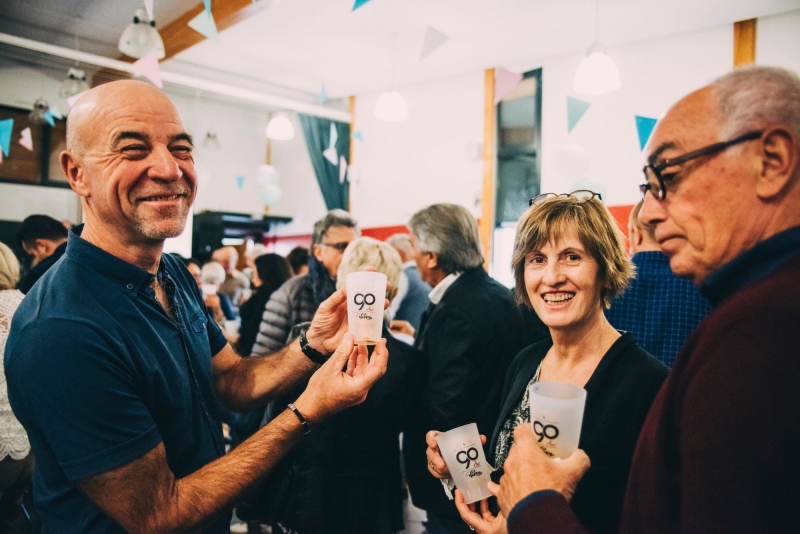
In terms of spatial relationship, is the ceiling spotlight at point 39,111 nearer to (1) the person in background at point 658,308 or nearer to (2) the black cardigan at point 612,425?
(1) the person in background at point 658,308

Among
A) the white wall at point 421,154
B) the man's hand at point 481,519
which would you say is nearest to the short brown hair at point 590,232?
the man's hand at point 481,519

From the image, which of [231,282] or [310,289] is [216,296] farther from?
[310,289]

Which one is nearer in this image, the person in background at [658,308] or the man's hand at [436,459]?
the man's hand at [436,459]

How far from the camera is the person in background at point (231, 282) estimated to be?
261 inches

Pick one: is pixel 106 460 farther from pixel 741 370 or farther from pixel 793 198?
pixel 793 198

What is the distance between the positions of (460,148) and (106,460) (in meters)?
7.55

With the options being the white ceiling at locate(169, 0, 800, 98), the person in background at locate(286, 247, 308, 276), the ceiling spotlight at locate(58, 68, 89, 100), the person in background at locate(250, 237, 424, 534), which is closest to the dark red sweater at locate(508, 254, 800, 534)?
the person in background at locate(250, 237, 424, 534)

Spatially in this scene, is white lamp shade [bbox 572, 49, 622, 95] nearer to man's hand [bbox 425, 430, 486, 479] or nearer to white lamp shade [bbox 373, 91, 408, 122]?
white lamp shade [bbox 373, 91, 408, 122]

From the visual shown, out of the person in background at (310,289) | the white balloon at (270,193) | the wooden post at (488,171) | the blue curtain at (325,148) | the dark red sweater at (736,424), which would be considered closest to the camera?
the dark red sweater at (736,424)

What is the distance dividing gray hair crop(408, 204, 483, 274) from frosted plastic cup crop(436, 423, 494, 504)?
4.38 feet

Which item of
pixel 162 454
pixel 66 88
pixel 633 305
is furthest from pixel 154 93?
pixel 66 88

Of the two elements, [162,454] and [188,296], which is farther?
[188,296]

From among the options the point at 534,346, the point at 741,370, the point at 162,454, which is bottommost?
the point at 162,454

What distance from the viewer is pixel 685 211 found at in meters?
1.01
